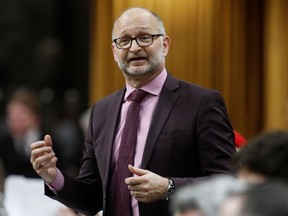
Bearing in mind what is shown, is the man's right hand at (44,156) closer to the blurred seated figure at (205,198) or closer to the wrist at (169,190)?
the wrist at (169,190)

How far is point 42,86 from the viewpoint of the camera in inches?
386

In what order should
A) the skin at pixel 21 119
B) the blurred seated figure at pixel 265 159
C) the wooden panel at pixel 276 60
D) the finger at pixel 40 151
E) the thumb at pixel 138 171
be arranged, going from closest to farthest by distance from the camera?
the blurred seated figure at pixel 265 159, the thumb at pixel 138 171, the finger at pixel 40 151, the wooden panel at pixel 276 60, the skin at pixel 21 119

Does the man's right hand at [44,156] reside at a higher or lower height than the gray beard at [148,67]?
lower

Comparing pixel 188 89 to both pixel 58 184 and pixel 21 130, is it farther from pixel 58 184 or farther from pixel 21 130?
pixel 21 130

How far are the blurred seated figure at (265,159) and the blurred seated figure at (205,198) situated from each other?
0.20m

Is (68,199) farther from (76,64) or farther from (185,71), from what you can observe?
(76,64)

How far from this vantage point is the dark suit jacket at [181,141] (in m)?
3.80

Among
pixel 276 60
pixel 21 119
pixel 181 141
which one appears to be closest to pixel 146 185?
pixel 181 141

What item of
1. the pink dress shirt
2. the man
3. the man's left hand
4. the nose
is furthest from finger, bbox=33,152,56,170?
the nose

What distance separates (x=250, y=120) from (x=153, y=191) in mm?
3417

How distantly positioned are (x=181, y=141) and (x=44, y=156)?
510 mm

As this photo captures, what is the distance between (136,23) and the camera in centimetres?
395

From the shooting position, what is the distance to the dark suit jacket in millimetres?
3799

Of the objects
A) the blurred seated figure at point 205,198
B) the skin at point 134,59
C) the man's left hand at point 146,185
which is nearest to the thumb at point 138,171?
the man's left hand at point 146,185
